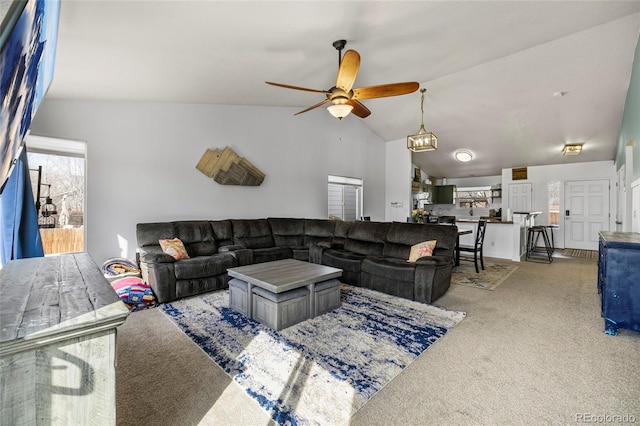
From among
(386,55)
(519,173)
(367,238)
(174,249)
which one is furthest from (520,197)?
(174,249)

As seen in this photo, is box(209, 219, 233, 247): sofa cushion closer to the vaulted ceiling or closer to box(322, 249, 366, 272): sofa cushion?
box(322, 249, 366, 272): sofa cushion

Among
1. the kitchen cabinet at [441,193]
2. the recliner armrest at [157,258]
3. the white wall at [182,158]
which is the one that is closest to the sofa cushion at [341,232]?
the white wall at [182,158]

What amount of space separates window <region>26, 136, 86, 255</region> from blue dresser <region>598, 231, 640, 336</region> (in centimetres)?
594

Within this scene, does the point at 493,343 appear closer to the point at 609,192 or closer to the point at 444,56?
the point at 444,56

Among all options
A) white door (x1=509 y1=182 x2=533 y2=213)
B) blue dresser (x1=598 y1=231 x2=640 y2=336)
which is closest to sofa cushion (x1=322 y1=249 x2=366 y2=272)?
blue dresser (x1=598 y1=231 x2=640 y2=336)

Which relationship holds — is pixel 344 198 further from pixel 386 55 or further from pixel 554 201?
pixel 554 201

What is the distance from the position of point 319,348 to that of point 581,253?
7619mm

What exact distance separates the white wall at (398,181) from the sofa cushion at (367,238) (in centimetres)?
329

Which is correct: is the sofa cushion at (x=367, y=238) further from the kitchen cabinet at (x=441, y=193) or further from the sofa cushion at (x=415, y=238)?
the kitchen cabinet at (x=441, y=193)

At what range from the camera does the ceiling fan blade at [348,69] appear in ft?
8.99

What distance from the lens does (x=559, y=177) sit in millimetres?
7500

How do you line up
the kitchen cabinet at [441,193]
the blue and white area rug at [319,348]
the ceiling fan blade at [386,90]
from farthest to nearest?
the kitchen cabinet at [441,193] → the ceiling fan blade at [386,90] → the blue and white area rug at [319,348]

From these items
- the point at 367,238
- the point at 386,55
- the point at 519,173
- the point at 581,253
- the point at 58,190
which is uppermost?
the point at 386,55

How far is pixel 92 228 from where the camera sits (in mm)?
3867
